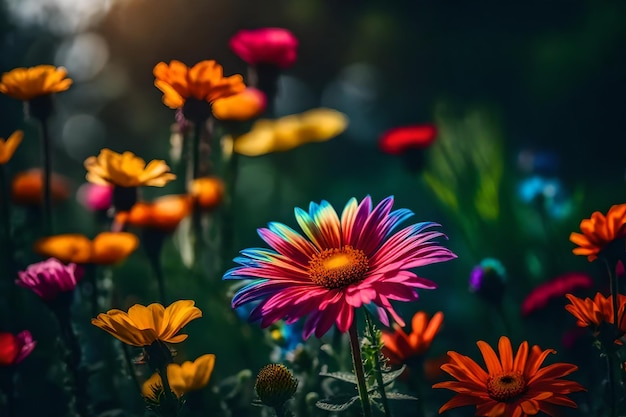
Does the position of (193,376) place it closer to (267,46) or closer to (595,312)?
(595,312)

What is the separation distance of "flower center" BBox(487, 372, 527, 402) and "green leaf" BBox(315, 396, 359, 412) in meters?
0.09

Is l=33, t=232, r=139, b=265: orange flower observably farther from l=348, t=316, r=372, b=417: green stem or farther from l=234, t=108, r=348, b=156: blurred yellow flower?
l=348, t=316, r=372, b=417: green stem

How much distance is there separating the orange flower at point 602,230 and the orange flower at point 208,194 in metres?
0.41

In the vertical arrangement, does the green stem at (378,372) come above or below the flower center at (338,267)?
below

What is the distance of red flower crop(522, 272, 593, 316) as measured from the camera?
679 mm

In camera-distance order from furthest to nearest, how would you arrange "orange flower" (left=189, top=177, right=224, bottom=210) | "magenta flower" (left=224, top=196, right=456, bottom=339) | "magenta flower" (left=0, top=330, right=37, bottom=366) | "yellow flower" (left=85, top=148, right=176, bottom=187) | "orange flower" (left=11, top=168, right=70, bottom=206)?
"orange flower" (left=11, top=168, right=70, bottom=206) < "orange flower" (left=189, top=177, right=224, bottom=210) < "yellow flower" (left=85, top=148, right=176, bottom=187) < "magenta flower" (left=0, top=330, right=37, bottom=366) < "magenta flower" (left=224, top=196, right=456, bottom=339)

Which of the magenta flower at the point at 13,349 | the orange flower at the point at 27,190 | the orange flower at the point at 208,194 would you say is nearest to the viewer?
the magenta flower at the point at 13,349

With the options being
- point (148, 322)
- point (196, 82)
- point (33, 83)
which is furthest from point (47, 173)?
point (148, 322)

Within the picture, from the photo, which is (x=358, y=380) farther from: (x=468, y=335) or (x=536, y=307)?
(x=468, y=335)

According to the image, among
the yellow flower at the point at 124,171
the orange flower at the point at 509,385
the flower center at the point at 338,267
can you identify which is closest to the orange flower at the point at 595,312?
the orange flower at the point at 509,385

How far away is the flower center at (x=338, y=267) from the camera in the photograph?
1.60 feet

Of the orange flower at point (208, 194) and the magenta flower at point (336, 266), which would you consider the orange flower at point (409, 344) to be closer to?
the magenta flower at point (336, 266)

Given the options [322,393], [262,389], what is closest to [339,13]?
[322,393]

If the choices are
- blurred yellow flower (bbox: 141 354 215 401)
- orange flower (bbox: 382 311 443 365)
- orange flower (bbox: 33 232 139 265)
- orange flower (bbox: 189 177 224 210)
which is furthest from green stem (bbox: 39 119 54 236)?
orange flower (bbox: 382 311 443 365)
